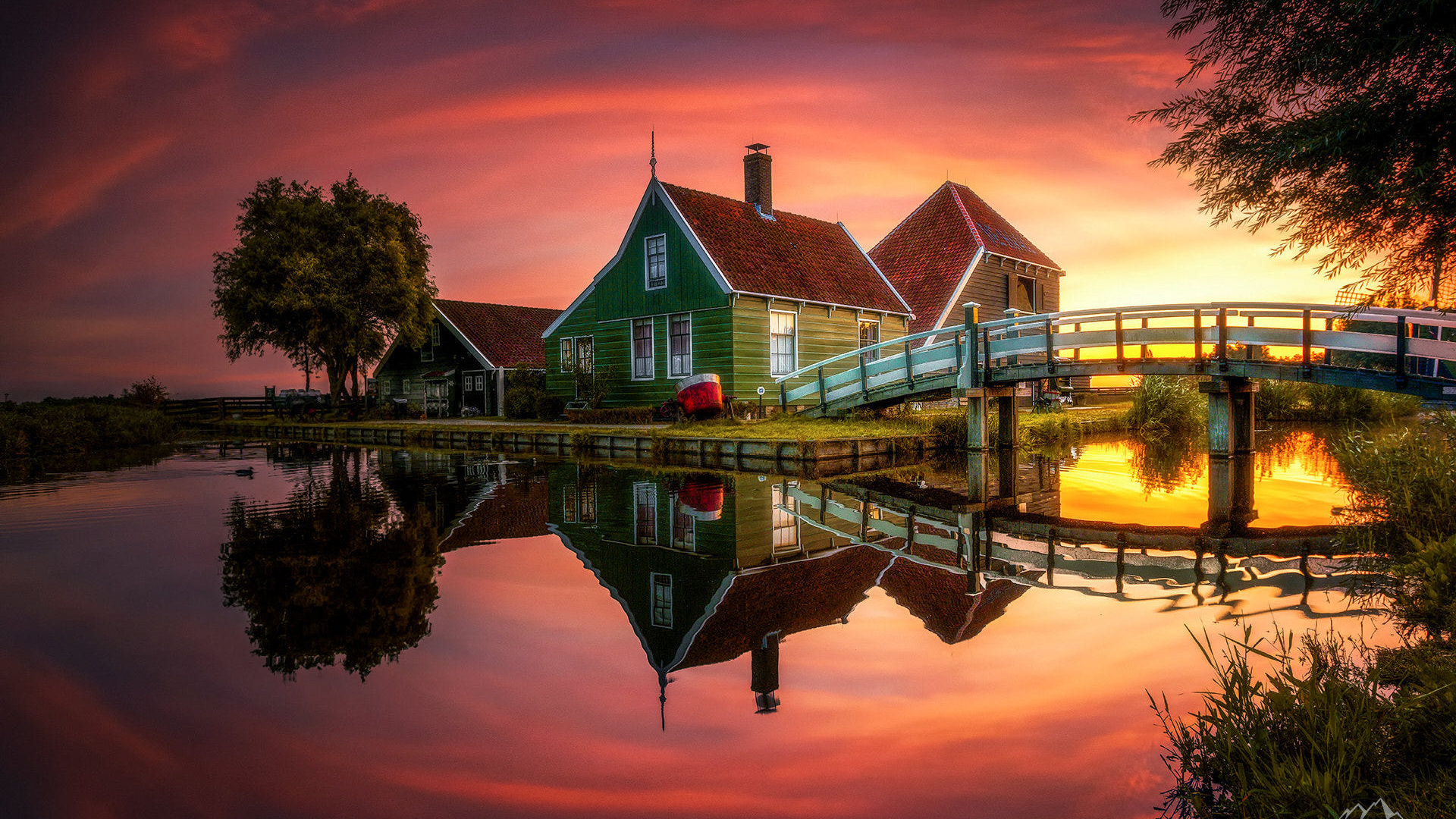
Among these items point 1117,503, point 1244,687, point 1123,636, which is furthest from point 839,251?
point 1244,687

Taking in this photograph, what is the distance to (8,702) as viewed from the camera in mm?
4184

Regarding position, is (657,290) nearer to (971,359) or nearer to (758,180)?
(758,180)

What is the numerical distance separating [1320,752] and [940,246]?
28.2 m

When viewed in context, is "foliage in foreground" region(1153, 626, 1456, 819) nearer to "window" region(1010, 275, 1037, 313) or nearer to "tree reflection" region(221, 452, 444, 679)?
"tree reflection" region(221, 452, 444, 679)

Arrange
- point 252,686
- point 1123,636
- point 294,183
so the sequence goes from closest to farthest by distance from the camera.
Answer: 1. point 252,686
2. point 1123,636
3. point 294,183

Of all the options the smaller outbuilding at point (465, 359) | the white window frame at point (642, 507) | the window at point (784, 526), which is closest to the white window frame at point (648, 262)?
the smaller outbuilding at point (465, 359)

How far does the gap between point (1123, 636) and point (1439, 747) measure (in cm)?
229

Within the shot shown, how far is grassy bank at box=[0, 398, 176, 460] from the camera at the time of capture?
911 inches

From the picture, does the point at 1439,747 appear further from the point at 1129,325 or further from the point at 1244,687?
the point at 1129,325

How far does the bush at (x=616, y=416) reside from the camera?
23703 millimetres

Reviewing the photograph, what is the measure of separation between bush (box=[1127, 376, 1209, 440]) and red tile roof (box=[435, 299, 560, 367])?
22685 mm

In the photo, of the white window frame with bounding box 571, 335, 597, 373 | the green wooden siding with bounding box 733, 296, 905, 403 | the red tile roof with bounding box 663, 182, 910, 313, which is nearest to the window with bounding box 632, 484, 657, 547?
the green wooden siding with bounding box 733, 296, 905, 403

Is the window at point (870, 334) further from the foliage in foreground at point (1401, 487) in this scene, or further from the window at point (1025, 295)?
the foliage in foreground at point (1401, 487)

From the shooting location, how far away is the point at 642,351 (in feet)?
80.1
